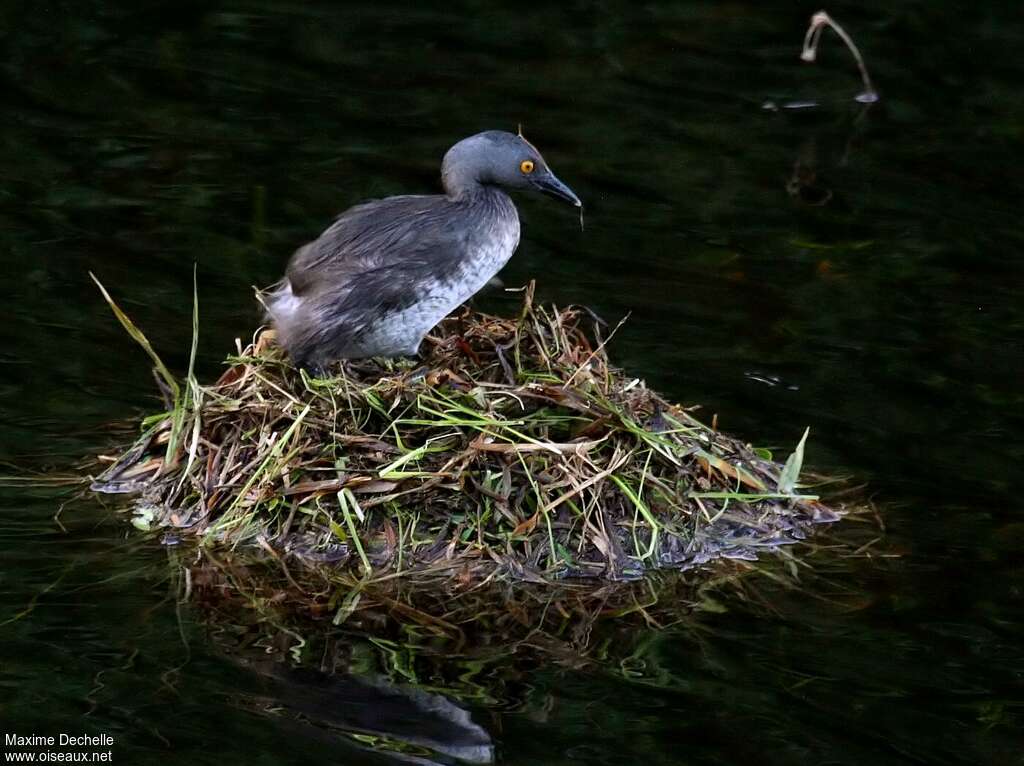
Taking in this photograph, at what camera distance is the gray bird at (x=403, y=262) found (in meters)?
7.10

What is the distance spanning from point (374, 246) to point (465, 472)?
116 centimetres

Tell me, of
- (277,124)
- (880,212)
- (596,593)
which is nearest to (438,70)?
(277,124)

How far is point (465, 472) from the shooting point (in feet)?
21.6

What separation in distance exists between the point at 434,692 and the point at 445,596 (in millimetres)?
656

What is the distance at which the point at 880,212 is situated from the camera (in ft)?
35.3

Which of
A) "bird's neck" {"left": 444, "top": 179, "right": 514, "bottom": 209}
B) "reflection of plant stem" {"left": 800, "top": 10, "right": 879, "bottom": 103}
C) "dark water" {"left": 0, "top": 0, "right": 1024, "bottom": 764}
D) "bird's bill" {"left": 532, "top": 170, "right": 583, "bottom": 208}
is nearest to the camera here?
"dark water" {"left": 0, "top": 0, "right": 1024, "bottom": 764}

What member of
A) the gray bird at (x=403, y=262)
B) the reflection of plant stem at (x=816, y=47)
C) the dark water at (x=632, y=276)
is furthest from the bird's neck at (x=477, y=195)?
the reflection of plant stem at (x=816, y=47)

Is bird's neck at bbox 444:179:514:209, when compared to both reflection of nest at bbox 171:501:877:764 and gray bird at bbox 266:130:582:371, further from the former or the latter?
reflection of nest at bbox 171:501:877:764

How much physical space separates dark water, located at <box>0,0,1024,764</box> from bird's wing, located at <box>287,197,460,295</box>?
1.11 metres

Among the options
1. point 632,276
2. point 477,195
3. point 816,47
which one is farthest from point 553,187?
point 816,47

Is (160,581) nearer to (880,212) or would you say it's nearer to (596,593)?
(596,593)

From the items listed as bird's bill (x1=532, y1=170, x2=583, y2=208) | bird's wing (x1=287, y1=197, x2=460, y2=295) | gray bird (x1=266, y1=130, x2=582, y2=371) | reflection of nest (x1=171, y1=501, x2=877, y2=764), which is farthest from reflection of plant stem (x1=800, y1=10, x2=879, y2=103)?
reflection of nest (x1=171, y1=501, x2=877, y2=764)

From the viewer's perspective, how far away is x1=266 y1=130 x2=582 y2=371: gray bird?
23.3 ft

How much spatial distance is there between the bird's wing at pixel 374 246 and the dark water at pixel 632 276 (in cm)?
111
